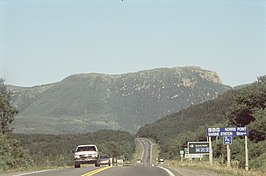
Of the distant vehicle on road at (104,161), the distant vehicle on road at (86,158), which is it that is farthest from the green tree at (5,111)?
the distant vehicle on road at (86,158)

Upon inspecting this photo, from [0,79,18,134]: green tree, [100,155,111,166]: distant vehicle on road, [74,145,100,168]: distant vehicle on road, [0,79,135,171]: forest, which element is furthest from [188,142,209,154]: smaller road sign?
[74,145,100,168]: distant vehicle on road

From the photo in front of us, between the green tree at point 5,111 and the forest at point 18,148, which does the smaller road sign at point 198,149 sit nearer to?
the forest at point 18,148

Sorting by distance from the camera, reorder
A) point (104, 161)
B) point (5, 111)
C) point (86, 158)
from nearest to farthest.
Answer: point (86, 158) → point (104, 161) → point (5, 111)

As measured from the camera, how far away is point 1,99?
85.7 m

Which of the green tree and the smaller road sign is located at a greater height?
the green tree

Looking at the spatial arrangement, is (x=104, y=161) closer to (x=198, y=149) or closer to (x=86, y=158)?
(x=86, y=158)

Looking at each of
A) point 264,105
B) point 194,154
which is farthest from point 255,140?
point 264,105

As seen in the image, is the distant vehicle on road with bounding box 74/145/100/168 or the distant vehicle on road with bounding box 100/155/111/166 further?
the distant vehicle on road with bounding box 100/155/111/166

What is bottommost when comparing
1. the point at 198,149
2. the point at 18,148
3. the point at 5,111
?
the point at 198,149

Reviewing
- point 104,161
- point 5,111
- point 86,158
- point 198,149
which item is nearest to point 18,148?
point 5,111

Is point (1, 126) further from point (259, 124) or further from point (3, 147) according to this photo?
point (259, 124)

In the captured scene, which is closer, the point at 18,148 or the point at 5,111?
the point at 18,148

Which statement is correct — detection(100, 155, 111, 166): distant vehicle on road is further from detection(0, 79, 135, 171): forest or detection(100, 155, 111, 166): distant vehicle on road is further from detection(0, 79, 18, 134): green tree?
detection(0, 79, 18, 134): green tree

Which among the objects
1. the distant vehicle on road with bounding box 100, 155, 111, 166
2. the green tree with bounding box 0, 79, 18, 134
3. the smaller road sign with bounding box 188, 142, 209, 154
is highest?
the green tree with bounding box 0, 79, 18, 134
